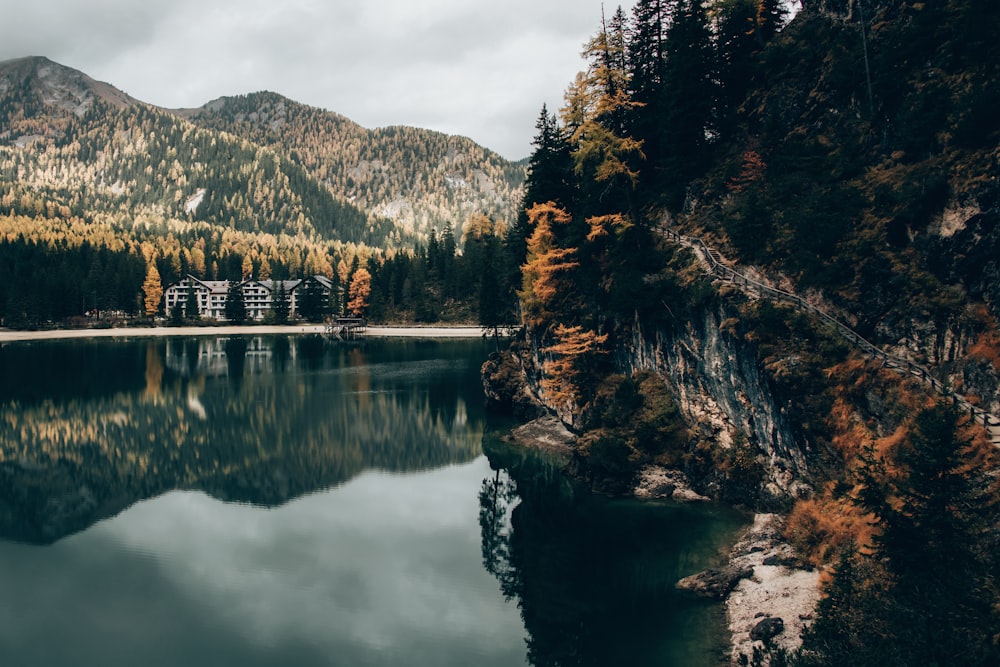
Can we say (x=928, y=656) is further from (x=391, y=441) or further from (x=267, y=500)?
(x=391, y=441)

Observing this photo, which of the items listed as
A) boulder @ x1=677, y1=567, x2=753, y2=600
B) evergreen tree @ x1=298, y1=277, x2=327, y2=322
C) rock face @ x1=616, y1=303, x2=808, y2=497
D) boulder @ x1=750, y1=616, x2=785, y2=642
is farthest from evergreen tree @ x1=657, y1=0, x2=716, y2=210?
evergreen tree @ x1=298, y1=277, x2=327, y2=322

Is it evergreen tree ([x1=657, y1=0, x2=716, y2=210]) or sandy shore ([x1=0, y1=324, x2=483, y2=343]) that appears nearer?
evergreen tree ([x1=657, y1=0, x2=716, y2=210])

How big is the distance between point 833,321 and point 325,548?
2794 centimetres

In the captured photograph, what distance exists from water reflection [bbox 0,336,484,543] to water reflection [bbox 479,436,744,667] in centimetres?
1626

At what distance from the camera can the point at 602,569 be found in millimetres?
28344

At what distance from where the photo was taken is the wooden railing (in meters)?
23.0

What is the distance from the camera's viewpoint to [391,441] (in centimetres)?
5738

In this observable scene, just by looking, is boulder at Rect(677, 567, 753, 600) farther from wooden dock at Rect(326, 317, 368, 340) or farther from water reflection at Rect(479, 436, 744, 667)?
wooden dock at Rect(326, 317, 368, 340)

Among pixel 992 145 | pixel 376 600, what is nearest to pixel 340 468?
pixel 376 600

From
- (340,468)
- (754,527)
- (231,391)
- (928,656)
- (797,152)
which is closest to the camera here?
(928,656)

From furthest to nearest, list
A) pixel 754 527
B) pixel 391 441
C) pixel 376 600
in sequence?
pixel 391 441
pixel 754 527
pixel 376 600

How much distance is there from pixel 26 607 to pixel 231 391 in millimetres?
54592

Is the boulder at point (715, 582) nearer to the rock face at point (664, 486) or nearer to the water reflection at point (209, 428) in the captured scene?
the rock face at point (664, 486)

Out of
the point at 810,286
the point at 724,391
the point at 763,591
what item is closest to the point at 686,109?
the point at 810,286
